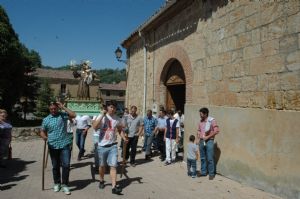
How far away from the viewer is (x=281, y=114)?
5.90 meters

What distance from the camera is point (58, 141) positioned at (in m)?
5.98

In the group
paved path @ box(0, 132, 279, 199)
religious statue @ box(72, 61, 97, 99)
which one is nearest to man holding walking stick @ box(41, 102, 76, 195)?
paved path @ box(0, 132, 279, 199)

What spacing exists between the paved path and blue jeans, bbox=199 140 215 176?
24cm

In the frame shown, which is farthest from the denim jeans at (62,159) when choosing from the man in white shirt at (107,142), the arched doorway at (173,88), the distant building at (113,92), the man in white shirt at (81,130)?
the distant building at (113,92)

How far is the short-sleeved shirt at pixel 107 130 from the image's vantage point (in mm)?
6191

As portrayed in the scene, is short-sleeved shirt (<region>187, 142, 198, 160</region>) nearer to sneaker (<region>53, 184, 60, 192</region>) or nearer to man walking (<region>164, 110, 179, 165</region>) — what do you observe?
man walking (<region>164, 110, 179, 165</region>)

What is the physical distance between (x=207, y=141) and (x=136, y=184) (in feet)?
6.26

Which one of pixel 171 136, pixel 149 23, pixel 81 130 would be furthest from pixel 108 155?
pixel 149 23

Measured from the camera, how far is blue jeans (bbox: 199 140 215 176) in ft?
24.5

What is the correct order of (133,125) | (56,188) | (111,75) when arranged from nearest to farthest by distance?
(56,188) < (133,125) < (111,75)

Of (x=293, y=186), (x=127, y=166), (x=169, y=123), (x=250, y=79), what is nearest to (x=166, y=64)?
(x=169, y=123)

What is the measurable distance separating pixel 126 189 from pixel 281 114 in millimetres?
3189

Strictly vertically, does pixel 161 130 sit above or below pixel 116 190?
above

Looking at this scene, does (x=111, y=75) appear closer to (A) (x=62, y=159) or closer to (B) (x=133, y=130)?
(B) (x=133, y=130)
